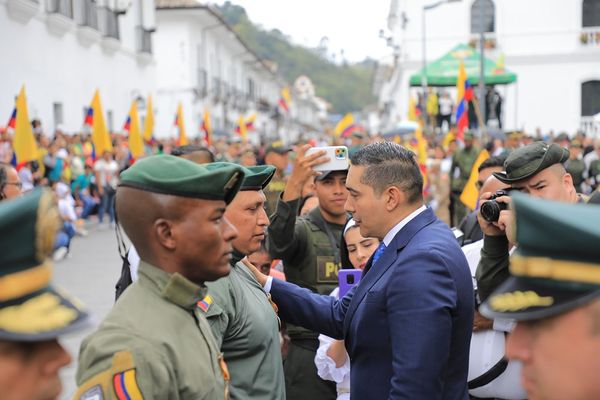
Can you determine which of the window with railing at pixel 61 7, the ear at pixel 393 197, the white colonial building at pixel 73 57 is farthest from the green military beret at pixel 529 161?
the window with railing at pixel 61 7

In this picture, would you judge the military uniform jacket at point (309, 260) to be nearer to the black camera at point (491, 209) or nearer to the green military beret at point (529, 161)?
the green military beret at point (529, 161)

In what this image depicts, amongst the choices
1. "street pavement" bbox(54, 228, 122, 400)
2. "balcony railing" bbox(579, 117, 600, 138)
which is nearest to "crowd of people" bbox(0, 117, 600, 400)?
"street pavement" bbox(54, 228, 122, 400)

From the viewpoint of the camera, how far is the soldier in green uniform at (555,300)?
148 cm

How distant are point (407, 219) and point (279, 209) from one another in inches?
54.7

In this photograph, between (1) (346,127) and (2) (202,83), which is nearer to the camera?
(1) (346,127)

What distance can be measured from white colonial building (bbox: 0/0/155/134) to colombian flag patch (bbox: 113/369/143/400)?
53.7ft

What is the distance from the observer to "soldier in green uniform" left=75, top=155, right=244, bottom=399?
2.16 m

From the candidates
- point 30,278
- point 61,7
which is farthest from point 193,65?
point 30,278

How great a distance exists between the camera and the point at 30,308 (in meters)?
1.57

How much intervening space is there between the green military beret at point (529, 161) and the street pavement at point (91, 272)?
13.6ft

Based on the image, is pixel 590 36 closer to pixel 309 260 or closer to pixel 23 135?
pixel 23 135

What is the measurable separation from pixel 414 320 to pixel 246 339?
69cm

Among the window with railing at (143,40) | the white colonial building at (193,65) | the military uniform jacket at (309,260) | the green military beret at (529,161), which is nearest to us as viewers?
the green military beret at (529,161)

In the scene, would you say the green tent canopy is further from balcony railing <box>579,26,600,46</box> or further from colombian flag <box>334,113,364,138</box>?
balcony railing <box>579,26,600,46</box>
